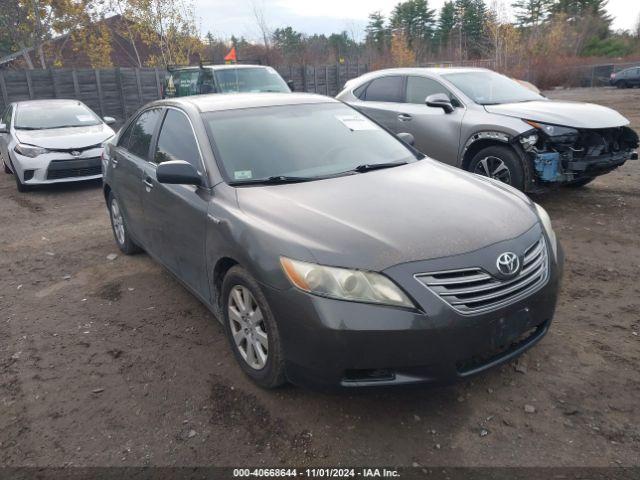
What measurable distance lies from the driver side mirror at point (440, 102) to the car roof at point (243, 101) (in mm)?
2611

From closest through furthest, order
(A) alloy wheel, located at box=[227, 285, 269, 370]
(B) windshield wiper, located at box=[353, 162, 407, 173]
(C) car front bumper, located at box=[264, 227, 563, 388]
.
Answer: (C) car front bumper, located at box=[264, 227, 563, 388]
(A) alloy wheel, located at box=[227, 285, 269, 370]
(B) windshield wiper, located at box=[353, 162, 407, 173]

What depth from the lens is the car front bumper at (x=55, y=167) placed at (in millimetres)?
8227

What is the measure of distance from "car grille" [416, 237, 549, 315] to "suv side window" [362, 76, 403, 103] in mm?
5377

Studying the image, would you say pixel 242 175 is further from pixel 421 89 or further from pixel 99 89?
pixel 99 89

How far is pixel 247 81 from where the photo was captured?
452 inches

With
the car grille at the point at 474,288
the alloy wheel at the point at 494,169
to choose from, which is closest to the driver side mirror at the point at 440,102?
the alloy wheel at the point at 494,169

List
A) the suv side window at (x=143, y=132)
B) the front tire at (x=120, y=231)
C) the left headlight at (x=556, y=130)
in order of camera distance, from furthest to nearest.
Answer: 1. the left headlight at (x=556, y=130)
2. the front tire at (x=120, y=231)
3. the suv side window at (x=143, y=132)

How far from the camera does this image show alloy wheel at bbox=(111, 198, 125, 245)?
527 centimetres

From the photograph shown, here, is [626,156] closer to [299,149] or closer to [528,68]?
[299,149]

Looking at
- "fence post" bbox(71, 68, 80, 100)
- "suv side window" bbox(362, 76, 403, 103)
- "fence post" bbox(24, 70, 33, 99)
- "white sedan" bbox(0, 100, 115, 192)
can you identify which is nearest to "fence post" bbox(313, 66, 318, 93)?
"fence post" bbox(71, 68, 80, 100)

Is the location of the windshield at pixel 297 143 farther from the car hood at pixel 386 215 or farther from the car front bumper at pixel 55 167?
the car front bumper at pixel 55 167

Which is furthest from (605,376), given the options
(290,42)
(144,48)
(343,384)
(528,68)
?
(290,42)

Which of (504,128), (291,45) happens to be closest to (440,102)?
(504,128)

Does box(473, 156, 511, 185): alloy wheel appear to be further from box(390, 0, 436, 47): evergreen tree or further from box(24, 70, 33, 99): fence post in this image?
box(390, 0, 436, 47): evergreen tree
